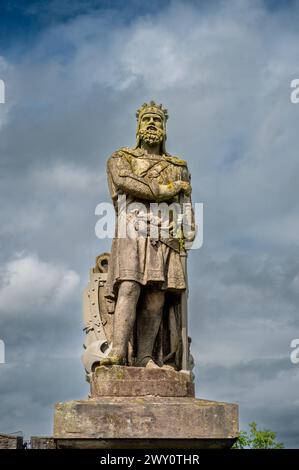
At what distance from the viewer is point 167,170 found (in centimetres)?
1280

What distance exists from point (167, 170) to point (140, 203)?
0.78m

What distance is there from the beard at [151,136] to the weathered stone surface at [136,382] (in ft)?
12.5

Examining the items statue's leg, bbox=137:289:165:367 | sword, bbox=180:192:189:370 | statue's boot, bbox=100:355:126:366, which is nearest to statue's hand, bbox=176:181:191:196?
sword, bbox=180:192:189:370

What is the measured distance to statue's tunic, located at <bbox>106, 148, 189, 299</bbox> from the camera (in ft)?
39.3

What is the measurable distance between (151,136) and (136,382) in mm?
4100

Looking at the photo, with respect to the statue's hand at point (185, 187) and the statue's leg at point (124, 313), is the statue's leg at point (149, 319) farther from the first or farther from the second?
the statue's hand at point (185, 187)

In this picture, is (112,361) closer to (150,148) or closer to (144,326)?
(144,326)

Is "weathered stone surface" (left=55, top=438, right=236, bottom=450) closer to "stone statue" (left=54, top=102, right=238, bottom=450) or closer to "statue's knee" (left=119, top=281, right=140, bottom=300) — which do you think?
"stone statue" (left=54, top=102, right=238, bottom=450)

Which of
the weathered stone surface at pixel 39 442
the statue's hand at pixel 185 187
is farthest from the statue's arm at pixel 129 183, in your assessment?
the weathered stone surface at pixel 39 442

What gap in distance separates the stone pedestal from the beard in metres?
3.92
